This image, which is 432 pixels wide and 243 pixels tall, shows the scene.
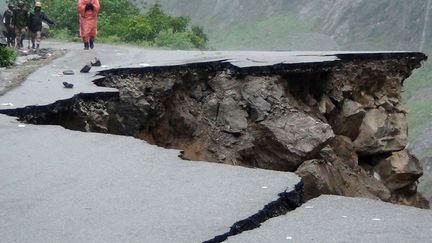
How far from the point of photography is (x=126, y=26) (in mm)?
29422

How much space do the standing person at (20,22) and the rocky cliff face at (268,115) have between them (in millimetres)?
9103

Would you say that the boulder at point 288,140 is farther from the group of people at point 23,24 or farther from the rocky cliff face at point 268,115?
the group of people at point 23,24

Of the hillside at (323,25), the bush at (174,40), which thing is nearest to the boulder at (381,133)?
the bush at (174,40)

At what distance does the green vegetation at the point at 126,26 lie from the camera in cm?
2738

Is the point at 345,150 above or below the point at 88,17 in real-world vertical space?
below

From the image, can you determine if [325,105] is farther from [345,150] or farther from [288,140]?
[288,140]

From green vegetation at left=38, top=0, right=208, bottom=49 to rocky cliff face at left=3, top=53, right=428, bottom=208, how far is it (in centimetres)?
1400

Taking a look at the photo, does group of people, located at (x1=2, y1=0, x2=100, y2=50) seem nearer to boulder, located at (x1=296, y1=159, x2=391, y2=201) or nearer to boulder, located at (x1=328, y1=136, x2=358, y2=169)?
boulder, located at (x1=328, y1=136, x2=358, y2=169)

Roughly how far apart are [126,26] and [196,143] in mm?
18576

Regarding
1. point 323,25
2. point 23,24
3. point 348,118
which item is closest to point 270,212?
point 348,118

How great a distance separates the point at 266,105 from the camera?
11.1 m

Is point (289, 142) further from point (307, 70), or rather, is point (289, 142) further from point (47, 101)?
point (47, 101)

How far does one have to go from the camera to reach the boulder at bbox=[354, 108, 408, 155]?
41.7ft

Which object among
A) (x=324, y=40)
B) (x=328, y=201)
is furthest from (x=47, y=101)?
(x=324, y=40)
